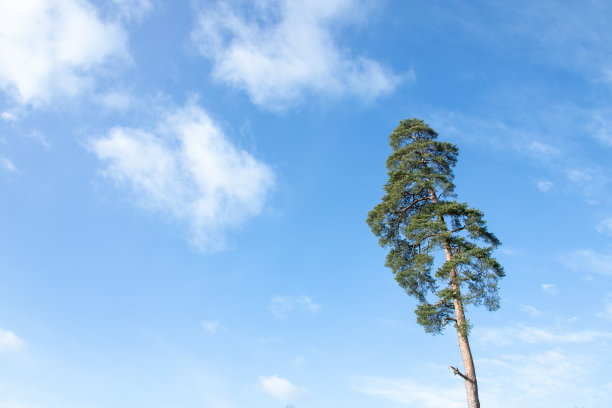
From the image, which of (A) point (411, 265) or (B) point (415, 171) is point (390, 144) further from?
(A) point (411, 265)

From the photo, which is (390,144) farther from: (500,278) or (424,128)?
(500,278)

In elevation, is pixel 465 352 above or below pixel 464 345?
below

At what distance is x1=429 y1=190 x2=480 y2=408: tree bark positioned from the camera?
1652 cm

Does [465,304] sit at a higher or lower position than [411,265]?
lower

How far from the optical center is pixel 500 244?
20.0m

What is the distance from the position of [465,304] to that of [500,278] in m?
2.39

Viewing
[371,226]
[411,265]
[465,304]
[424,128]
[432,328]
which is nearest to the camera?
[465,304]

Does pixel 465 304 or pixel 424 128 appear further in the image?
pixel 424 128

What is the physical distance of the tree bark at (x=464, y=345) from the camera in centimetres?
1652

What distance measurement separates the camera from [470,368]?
16969mm

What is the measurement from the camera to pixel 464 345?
17422mm

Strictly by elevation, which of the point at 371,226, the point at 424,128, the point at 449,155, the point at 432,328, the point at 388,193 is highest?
the point at 424,128

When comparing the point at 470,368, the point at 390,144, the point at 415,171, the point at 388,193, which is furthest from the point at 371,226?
the point at 470,368

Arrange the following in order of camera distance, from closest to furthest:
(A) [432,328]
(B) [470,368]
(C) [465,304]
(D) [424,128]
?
1. (B) [470,368]
2. (C) [465,304]
3. (A) [432,328]
4. (D) [424,128]
